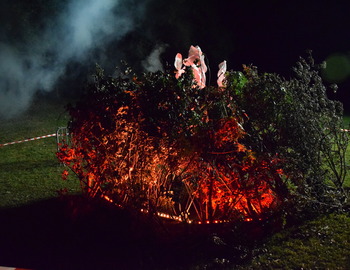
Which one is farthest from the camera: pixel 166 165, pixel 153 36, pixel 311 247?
pixel 153 36

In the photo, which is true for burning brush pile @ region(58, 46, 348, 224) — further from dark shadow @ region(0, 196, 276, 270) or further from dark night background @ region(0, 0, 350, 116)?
dark night background @ region(0, 0, 350, 116)

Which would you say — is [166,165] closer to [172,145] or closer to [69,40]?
[172,145]

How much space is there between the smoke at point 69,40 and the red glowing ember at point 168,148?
21636 millimetres

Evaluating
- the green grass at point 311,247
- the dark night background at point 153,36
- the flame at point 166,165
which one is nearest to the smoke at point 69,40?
the dark night background at point 153,36

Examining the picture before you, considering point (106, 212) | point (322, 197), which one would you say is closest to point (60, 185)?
point (106, 212)

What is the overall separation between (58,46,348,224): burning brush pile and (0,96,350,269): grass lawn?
35 centimetres

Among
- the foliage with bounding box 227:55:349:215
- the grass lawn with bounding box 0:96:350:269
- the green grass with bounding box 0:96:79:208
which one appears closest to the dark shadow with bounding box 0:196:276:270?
the grass lawn with bounding box 0:96:350:269

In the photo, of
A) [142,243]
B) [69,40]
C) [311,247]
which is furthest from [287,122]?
[69,40]

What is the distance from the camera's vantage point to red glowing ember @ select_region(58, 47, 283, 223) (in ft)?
17.9

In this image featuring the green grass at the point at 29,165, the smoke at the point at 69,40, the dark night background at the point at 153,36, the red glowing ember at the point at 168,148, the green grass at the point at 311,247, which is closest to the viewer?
the green grass at the point at 311,247

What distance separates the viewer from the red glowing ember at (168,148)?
5.45m

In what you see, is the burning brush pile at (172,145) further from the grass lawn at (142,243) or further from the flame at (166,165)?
the grass lawn at (142,243)

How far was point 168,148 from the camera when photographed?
18.2ft

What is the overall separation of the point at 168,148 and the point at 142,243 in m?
1.44
